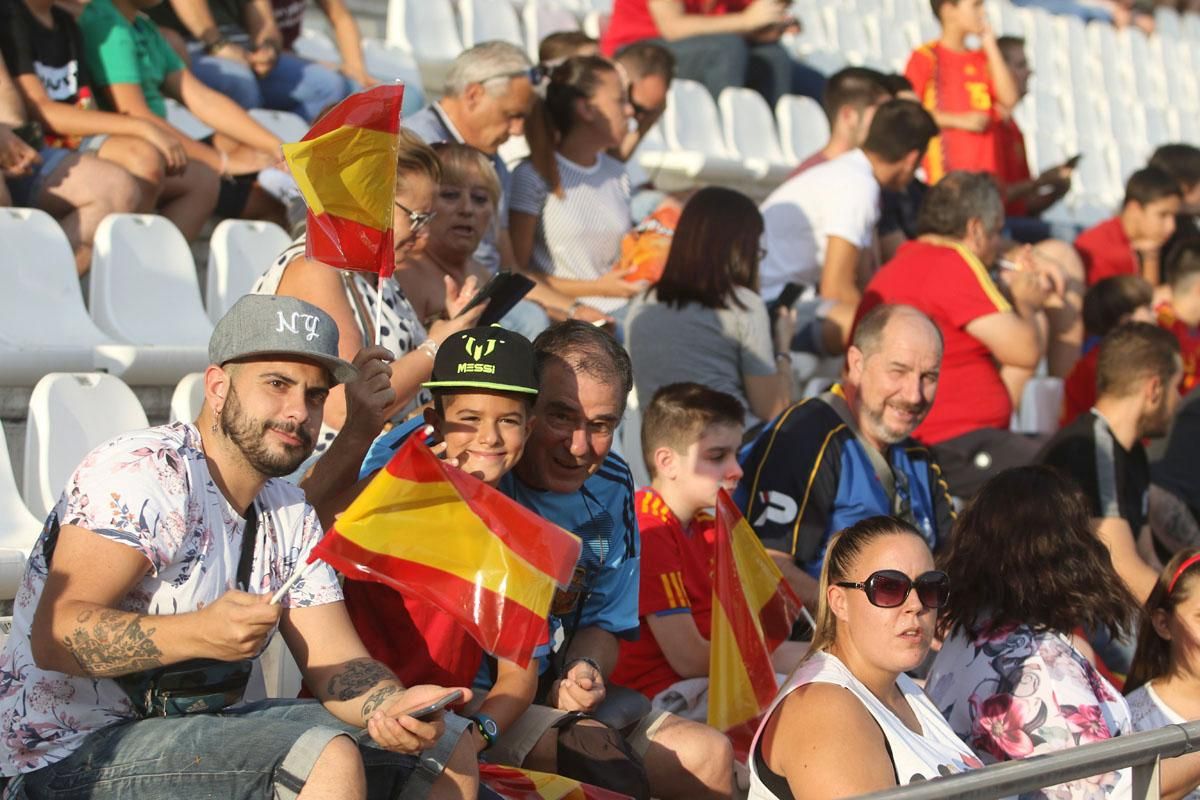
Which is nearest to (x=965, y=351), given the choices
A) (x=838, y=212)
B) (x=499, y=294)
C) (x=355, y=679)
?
(x=838, y=212)

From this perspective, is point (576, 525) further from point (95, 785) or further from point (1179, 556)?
point (1179, 556)

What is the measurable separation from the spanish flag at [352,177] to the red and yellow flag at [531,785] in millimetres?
1222

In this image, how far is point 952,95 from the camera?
9.98 metres

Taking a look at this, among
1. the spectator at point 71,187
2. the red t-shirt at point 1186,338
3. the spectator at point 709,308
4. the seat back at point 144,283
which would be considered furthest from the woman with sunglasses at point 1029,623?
the red t-shirt at point 1186,338

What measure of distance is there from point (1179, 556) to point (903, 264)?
95.8 inches

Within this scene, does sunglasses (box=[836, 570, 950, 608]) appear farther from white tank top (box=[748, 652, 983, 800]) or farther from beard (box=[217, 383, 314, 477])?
beard (box=[217, 383, 314, 477])

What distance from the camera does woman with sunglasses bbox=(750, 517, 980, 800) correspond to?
316cm

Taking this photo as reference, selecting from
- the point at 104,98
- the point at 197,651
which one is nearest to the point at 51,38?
the point at 104,98

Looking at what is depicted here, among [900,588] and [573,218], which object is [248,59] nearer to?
[573,218]

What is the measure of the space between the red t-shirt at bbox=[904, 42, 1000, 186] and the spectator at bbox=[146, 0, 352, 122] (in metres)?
3.90

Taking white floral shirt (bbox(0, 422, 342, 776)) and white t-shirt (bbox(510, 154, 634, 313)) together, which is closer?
white floral shirt (bbox(0, 422, 342, 776))

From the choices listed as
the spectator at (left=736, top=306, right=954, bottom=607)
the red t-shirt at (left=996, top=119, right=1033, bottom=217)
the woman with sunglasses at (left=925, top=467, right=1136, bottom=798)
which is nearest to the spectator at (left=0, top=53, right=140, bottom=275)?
the spectator at (left=736, top=306, right=954, bottom=607)

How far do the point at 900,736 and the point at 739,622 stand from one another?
3.42ft

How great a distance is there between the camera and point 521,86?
6.17m
